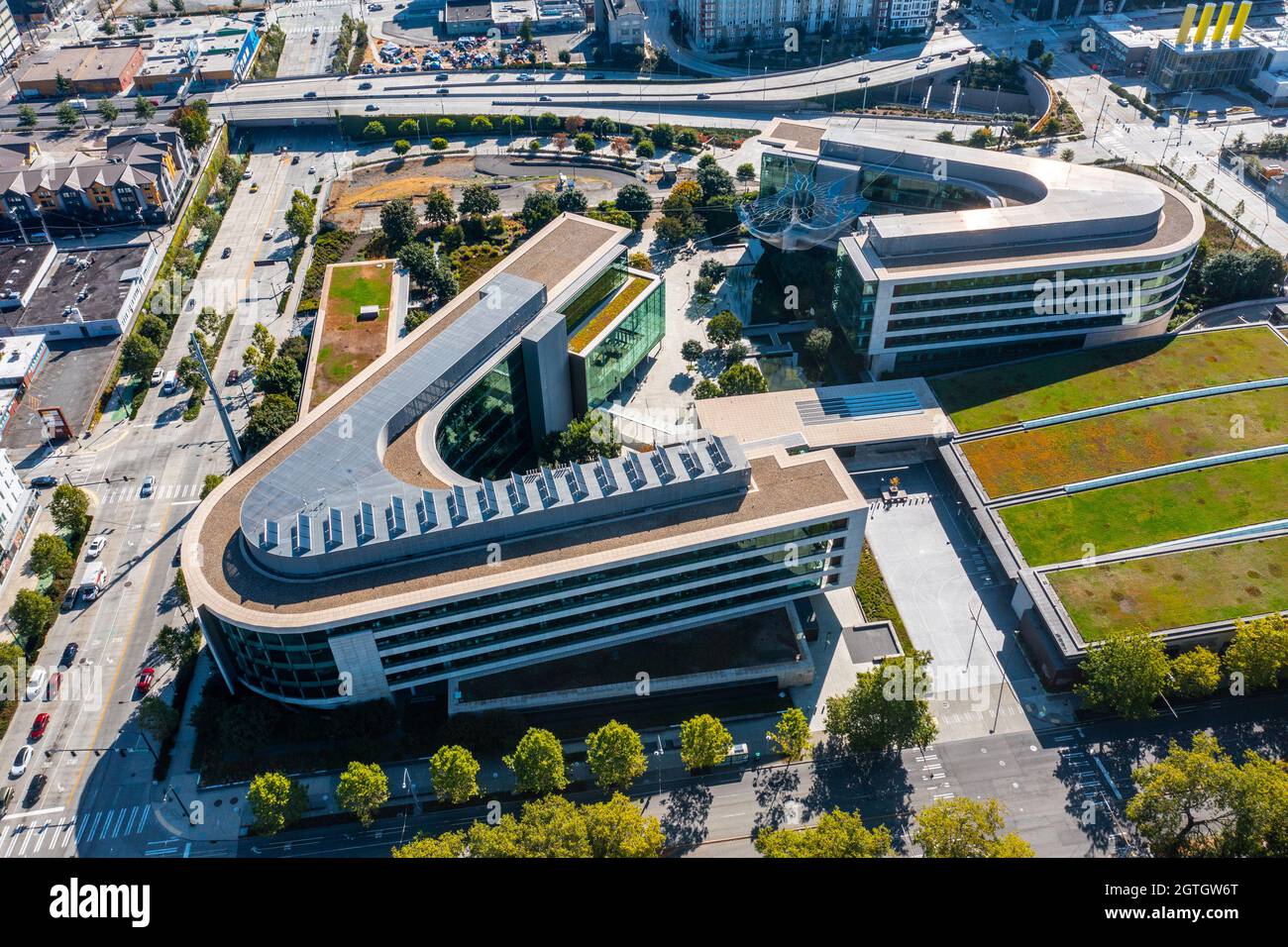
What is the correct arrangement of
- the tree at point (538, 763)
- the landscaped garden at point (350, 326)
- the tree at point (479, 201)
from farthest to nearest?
the tree at point (479, 201) < the landscaped garden at point (350, 326) < the tree at point (538, 763)

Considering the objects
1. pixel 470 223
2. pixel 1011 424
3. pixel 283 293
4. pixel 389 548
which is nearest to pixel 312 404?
pixel 389 548

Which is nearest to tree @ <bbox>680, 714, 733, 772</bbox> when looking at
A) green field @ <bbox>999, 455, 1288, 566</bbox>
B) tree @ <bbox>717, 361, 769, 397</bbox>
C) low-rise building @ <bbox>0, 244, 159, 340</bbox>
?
green field @ <bbox>999, 455, 1288, 566</bbox>

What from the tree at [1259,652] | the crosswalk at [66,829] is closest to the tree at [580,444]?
the crosswalk at [66,829]

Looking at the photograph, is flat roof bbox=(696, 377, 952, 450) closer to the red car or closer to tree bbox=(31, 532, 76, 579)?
the red car

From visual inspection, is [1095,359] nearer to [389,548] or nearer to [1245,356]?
[1245,356]

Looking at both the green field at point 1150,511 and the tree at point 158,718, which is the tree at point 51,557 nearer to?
the tree at point 158,718

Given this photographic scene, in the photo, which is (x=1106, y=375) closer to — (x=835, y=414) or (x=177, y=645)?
(x=835, y=414)
